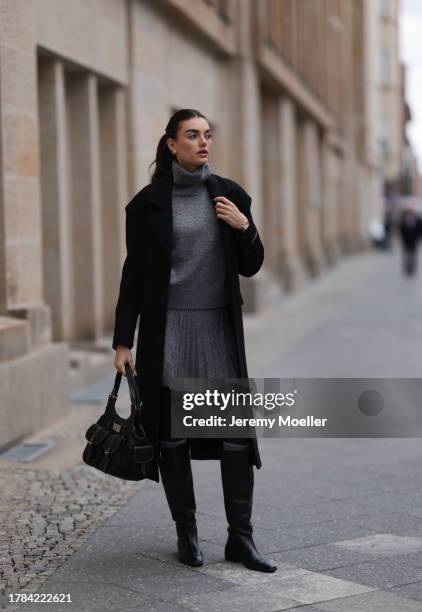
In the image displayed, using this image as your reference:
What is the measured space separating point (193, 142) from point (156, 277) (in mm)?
566

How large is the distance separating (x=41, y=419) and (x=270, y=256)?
16.6 metres

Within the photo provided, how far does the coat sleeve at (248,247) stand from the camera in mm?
5270

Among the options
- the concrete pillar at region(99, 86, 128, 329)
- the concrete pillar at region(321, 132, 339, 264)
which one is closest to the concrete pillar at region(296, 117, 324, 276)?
the concrete pillar at region(321, 132, 339, 264)

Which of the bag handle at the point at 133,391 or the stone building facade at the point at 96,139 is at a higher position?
the stone building facade at the point at 96,139

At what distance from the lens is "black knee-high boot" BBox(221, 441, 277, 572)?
209 inches

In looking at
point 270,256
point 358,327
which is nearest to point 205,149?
point 358,327

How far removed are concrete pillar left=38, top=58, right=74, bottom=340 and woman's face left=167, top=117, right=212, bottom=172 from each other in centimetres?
601

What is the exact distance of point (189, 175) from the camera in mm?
5281

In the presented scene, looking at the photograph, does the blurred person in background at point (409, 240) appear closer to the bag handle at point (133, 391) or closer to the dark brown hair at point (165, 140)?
the dark brown hair at point (165, 140)

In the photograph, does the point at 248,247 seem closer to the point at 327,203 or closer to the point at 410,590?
the point at 410,590

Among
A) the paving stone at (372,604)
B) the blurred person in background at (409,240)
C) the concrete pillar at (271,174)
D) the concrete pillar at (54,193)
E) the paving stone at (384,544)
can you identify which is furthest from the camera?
the blurred person in background at (409,240)

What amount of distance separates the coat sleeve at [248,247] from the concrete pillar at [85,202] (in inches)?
277

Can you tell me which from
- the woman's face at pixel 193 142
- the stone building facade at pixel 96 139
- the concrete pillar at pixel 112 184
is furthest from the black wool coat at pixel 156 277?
the concrete pillar at pixel 112 184

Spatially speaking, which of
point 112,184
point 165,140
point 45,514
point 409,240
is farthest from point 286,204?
point 165,140
